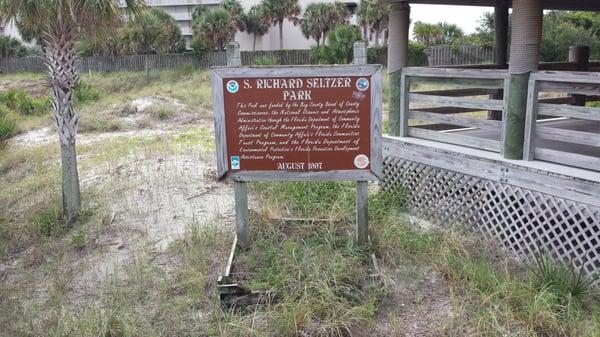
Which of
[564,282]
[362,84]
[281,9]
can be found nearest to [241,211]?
[362,84]

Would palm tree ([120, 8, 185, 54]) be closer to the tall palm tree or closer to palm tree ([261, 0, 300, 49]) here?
the tall palm tree

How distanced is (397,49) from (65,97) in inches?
176

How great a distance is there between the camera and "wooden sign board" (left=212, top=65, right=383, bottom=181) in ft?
16.7

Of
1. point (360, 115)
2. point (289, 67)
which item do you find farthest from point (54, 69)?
point (360, 115)

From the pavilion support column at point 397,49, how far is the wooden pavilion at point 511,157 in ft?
0.04

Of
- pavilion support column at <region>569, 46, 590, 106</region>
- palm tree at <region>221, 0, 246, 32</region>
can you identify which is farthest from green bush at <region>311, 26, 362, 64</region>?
palm tree at <region>221, 0, 246, 32</region>

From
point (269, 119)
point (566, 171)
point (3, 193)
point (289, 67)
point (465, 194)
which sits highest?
point (289, 67)

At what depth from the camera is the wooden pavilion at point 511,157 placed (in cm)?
496

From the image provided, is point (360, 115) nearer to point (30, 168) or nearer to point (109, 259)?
point (109, 259)

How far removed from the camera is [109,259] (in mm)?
6062

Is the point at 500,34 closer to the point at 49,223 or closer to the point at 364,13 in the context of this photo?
the point at 49,223

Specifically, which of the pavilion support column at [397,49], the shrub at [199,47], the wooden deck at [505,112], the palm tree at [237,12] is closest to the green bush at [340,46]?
the shrub at [199,47]

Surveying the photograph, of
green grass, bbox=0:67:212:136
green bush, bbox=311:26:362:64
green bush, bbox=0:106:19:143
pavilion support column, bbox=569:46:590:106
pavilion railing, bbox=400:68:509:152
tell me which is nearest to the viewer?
pavilion railing, bbox=400:68:509:152

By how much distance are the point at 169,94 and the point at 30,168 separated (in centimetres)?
1064
